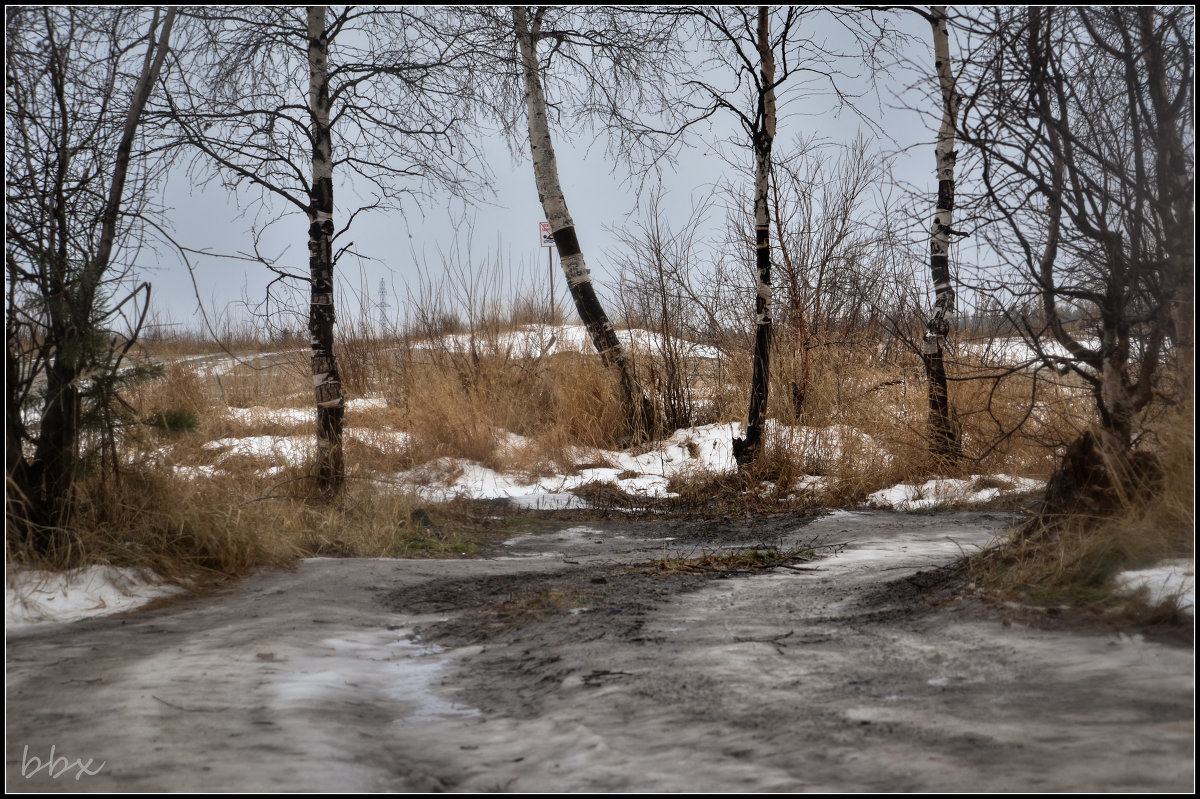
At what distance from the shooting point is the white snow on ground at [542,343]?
32.1 feet

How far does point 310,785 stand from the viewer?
5.71 feet

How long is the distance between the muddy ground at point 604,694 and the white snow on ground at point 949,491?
312cm

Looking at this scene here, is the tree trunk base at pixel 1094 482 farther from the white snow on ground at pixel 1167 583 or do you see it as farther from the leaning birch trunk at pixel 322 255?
the leaning birch trunk at pixel 322 255

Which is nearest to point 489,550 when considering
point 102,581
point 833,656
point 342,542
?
point 342,542

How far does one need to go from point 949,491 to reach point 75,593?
5.70 metres

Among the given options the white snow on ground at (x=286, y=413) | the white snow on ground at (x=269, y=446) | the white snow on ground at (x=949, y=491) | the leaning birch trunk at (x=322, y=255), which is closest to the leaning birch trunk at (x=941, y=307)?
the white snow on ground at (x=949, y=491)

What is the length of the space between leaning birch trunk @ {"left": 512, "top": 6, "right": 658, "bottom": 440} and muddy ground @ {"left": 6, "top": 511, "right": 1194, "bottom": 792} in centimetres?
565

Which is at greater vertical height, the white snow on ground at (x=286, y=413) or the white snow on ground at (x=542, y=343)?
the white snow on ground at (x=542, y=343)

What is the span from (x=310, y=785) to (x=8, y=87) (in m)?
3.58

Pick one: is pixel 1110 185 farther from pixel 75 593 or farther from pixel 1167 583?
pixel 75 593

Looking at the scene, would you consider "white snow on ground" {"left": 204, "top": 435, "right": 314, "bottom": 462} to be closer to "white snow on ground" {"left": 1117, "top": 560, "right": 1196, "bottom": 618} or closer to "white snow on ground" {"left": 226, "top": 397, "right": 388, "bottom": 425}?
"white snow on ground" {"left": 226, "top": 397, "right": 388, "bottom": 425}

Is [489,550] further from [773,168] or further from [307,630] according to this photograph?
[773,168]

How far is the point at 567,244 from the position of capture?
32.6 feet

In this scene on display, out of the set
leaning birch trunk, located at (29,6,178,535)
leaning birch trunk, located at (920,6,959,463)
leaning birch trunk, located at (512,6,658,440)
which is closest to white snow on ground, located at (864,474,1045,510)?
leaning birch trunk, located at (920,6,959,463)
